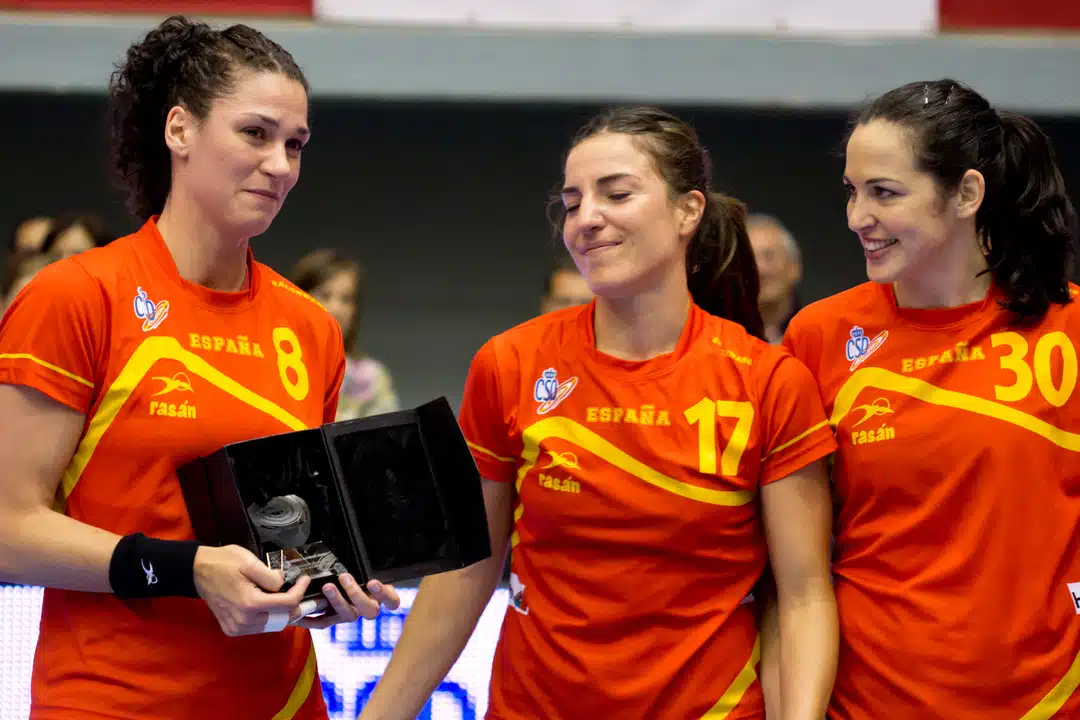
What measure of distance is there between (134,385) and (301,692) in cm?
57

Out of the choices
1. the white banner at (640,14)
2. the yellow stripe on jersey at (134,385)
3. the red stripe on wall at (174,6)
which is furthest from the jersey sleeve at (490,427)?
the red stripe on wall at (174,6)

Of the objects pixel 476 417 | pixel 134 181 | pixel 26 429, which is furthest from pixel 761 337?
pixel 26 429

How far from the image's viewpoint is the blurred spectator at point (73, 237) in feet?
13.3

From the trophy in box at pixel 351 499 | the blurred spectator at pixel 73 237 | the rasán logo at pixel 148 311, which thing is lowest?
the trophy in box at pixel 351 499

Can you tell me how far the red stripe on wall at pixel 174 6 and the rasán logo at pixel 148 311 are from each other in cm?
348

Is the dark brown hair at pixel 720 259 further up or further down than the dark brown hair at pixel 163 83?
further down

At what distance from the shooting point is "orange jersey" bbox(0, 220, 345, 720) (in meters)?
1.88

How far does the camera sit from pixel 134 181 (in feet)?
7.11

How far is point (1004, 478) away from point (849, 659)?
0.39 meters

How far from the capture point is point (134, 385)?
1923 millimetres

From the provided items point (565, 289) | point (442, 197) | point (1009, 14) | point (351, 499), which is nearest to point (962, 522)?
point (351, 499)

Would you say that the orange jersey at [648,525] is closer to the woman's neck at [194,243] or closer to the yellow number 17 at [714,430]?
the yellow number 17 at [714,430]

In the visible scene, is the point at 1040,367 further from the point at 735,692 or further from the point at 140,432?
the point at 140,432

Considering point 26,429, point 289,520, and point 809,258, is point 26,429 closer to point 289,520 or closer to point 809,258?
point 289,520
